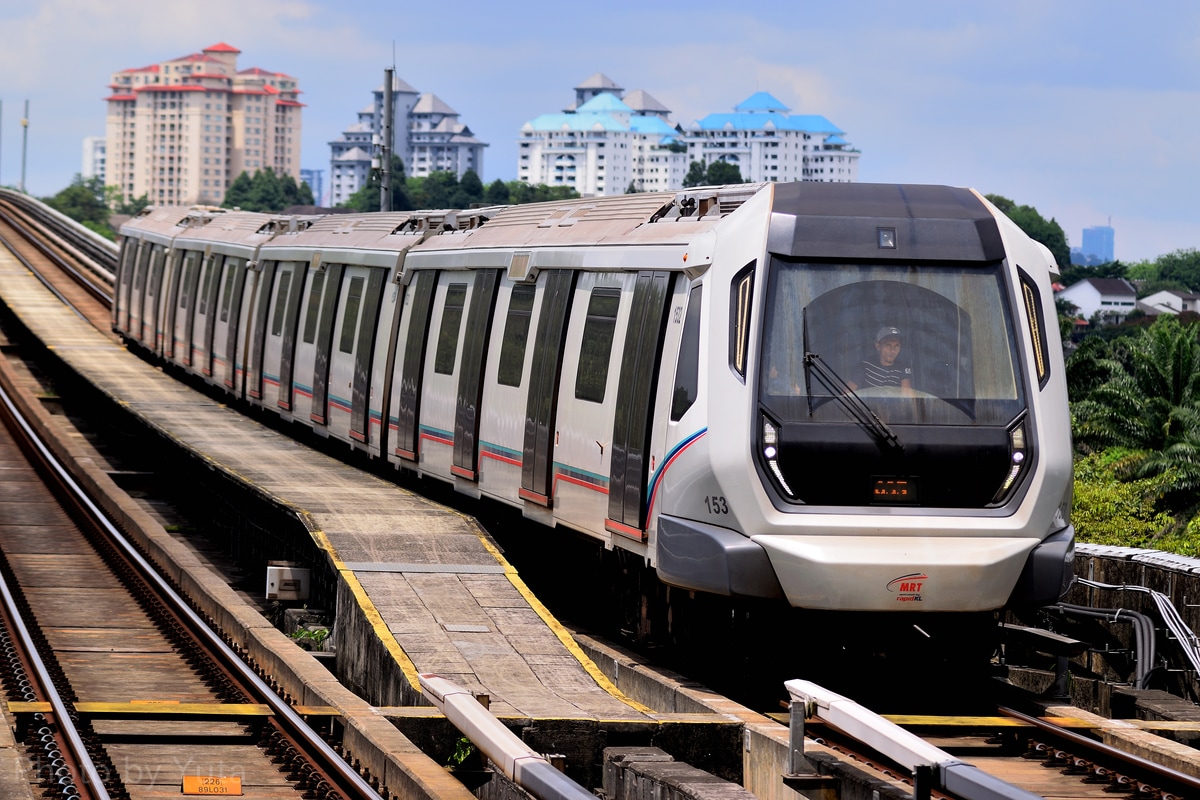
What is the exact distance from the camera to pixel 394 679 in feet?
38.4

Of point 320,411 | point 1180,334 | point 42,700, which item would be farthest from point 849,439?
point 1180,334

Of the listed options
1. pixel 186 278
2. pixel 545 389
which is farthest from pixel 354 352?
pixel 186 278

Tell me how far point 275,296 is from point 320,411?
387 cm

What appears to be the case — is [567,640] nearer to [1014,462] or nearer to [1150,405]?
[1014,462]

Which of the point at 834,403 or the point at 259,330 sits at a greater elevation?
the point at 834,403

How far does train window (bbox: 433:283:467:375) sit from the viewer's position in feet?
57.3

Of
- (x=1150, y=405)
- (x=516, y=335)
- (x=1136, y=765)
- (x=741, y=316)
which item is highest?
(x=741, y=316)

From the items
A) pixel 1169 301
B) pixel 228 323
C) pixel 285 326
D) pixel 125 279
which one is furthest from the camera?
pixel 1169 301

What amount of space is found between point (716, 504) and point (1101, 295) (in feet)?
617

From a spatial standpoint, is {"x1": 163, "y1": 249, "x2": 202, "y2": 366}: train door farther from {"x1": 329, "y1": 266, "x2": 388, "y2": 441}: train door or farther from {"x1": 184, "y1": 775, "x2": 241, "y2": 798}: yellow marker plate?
{"x1": 184, "y1": 775, "x2": 241, "y2": 798}: yellow marker plate

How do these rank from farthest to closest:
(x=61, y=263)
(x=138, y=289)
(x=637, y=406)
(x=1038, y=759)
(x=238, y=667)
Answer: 1. (x=61, y=263)
2. (x=138, y=289)
3. (x=238, y=667)
4. (x=637, y=406)
5. (x=1038, y=759)

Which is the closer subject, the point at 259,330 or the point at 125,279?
the point at 259,330

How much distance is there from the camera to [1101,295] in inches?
7559

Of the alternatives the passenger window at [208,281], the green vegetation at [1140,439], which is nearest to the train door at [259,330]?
the passenger window at [208,281]
